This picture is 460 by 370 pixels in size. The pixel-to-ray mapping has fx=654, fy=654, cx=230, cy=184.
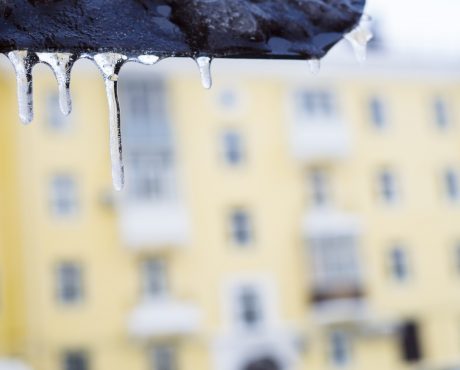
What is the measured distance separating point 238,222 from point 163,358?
4.28 meters

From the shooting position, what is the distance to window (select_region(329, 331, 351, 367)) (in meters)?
18.8

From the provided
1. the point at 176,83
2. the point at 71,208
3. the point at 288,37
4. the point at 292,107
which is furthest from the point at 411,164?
the point at 288,37

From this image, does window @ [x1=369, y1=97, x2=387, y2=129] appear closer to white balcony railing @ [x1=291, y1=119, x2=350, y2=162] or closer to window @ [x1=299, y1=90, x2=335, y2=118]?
white balcony railing @ [x1=291, y1=119, x2=350, y2=162]

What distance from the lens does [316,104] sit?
19.4 m

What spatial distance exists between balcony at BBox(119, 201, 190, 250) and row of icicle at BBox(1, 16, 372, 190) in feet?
52.6

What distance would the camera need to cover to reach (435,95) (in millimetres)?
21328

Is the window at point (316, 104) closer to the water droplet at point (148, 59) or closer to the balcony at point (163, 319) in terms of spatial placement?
the balcony at point (163, 319)

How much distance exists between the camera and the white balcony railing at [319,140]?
62.3ft

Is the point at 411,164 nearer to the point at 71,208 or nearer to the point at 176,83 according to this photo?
the point at 176,83

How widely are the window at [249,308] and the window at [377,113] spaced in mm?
6603

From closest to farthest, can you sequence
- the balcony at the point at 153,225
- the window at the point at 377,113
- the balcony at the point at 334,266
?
the balcony at the point at 153,225, the balcony at the point at 334,266, the window at the point at 377,113

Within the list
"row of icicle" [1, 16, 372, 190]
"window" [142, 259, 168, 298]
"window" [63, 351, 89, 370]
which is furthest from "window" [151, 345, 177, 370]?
"row of icicle" [1, 16, 372, 190]

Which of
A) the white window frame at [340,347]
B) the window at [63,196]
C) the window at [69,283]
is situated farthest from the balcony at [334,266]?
the window at [63,196]

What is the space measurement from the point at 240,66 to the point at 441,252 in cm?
861
